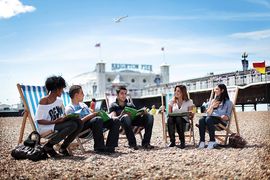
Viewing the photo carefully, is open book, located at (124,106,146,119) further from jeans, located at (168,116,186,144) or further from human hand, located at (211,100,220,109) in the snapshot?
human hand, located at (211,100,220,109)

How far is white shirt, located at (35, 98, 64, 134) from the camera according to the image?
415 centimetres

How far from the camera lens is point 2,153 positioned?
4.62m

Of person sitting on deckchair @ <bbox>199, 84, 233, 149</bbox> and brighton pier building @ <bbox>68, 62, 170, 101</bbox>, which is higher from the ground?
brighton pier building @ <bbox>68, 62, 170, 101</bbox>

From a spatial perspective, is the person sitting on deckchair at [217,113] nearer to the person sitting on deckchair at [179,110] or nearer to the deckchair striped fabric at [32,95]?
the person sitting on deckchair at [179,110]

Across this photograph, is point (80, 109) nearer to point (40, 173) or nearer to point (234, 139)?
point (40, 173)

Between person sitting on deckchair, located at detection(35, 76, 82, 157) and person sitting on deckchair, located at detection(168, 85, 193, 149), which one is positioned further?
person sitting on deckchair, located at detection(168, 85, 193, 149)

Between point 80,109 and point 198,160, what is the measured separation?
1.75 m

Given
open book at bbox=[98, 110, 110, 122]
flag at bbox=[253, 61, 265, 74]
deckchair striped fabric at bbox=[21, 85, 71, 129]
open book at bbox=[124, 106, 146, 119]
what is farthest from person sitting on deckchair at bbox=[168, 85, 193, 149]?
flag at bbox=[253, 61, 265, 74]

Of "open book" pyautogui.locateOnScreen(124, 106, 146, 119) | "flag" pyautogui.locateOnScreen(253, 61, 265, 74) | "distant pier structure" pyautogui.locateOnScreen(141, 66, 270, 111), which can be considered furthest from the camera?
"distant pier structure" pyautogui.locateOnScreen(141, 66, 270, 111)

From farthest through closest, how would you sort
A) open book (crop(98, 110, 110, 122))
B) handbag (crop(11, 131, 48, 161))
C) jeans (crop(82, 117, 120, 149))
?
open book (crop(98, 110, 110, 122)) < jeans (crop(82, 117, 120, 149)) < handbag (crop(11, 131, 48, 161))

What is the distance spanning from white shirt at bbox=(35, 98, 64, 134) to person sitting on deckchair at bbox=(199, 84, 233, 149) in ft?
6.18

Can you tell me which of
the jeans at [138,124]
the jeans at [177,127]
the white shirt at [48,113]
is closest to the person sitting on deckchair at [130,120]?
the jeans at [138,124]

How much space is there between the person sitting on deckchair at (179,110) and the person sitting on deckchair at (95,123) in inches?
31.9

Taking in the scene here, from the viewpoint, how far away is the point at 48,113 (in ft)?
13.7
